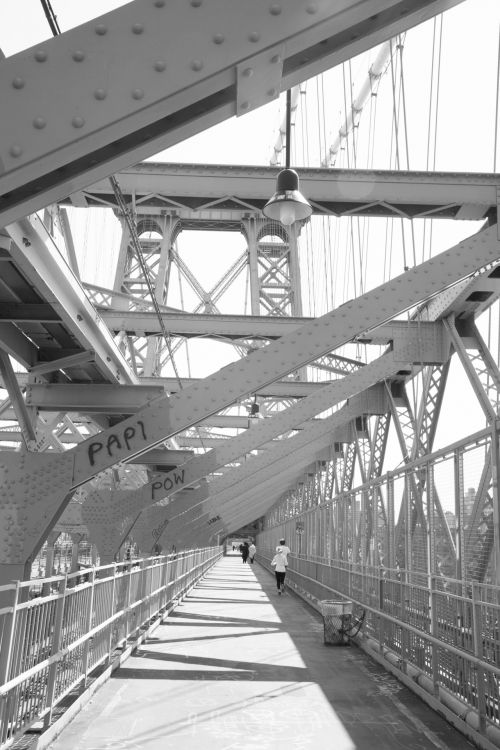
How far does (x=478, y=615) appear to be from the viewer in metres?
6.94

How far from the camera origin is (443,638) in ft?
26.7

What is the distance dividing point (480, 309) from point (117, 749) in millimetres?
9346

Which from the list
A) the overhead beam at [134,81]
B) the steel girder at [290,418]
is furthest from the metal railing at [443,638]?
the overhead beam at [134,81]

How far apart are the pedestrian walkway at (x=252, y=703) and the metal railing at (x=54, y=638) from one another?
0.38 meters

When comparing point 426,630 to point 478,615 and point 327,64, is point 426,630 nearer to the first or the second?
point 478,615

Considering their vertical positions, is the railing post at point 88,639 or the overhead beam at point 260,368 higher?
the overhead beam at point 260,368

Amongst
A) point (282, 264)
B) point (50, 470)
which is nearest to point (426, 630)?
point (50, 470)

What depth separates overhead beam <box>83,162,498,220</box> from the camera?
30.5ft

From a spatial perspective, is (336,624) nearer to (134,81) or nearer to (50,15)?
(50,15)

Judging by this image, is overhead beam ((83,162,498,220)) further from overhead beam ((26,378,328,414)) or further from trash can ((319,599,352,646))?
trash can ((319,599,352,646))

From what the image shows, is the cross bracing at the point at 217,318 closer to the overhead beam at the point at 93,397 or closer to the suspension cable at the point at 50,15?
the overhead beam at the point at 93,397

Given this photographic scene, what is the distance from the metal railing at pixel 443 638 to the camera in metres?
6.56

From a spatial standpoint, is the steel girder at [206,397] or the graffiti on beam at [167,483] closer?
the steel girder at [206,397]

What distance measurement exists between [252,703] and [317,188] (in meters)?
6.01
